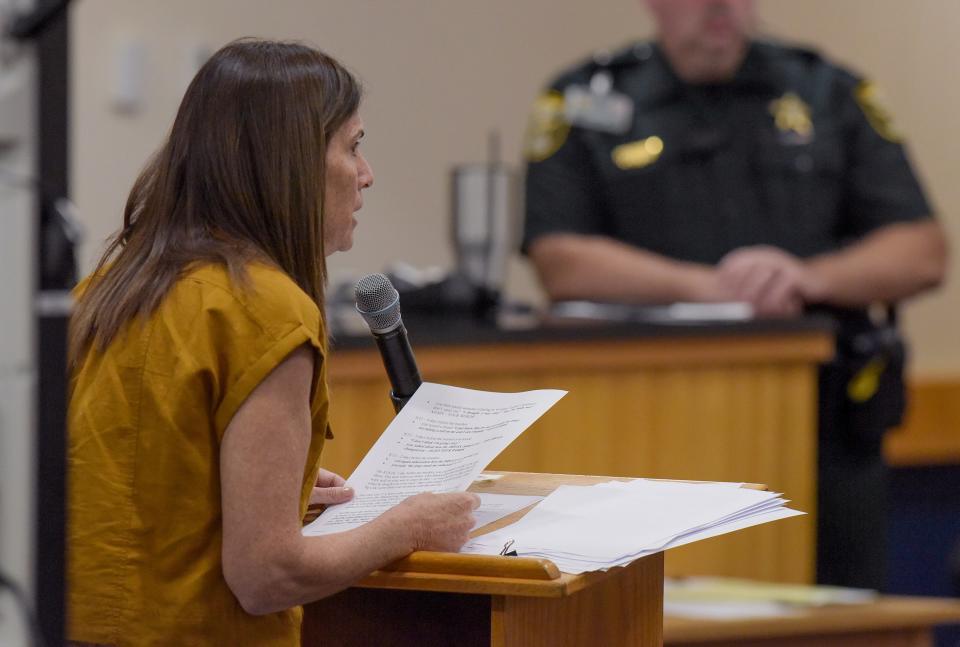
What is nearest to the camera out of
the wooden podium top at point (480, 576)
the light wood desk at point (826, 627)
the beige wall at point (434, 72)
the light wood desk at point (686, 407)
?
the wooden podium top at point (480, 576)

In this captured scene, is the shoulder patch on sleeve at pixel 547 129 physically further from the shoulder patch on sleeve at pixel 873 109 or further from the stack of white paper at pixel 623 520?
the stack of white paper at pixel 623 520

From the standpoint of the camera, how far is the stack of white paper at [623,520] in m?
1.26

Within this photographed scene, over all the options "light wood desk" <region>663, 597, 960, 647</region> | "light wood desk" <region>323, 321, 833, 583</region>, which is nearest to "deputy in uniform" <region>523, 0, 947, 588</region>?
"light wood desk" <region>323, 321, 833, 583</region>

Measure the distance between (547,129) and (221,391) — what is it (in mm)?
2175

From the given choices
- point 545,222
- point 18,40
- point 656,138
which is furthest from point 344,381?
point 18,40

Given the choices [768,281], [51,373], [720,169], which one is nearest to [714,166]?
[720,169]

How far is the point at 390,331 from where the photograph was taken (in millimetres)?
1438

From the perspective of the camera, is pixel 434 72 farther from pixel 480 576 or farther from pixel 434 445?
pixel 480 576

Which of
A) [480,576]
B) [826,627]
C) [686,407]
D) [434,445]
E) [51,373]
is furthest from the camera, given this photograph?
[686,407]

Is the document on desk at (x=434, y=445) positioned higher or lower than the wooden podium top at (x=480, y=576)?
higher

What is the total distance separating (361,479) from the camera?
1.45 metres

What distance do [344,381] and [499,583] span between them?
1.40m

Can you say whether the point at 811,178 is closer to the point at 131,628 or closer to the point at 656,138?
the point at 656,138

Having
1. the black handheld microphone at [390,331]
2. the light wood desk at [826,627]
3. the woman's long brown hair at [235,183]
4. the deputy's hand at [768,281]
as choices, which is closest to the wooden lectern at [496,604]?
the black handheld microphone at [390,331]
